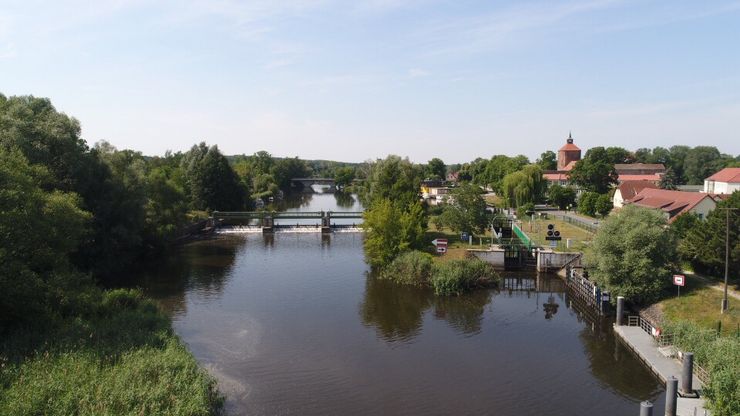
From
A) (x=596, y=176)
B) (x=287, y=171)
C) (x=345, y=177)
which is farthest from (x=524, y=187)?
(x=287, y=171)

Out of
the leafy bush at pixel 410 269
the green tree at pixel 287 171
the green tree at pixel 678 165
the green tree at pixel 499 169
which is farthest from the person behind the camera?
the green tree at pixel 287 171

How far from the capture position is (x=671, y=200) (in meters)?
58.3

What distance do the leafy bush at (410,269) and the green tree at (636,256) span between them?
12.3 meters

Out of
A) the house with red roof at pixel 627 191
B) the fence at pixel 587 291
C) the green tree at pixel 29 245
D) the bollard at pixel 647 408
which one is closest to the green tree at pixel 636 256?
the fence at pixel 587 291

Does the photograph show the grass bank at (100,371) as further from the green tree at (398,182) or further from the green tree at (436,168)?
the green tree at (436,168)

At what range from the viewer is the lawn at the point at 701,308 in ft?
86.1

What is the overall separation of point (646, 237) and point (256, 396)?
2365cm

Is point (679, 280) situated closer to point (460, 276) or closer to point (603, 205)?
point (460, 276)

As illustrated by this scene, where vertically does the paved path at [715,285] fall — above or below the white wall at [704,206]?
below

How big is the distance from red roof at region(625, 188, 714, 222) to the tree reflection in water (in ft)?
82.2

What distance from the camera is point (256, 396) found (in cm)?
2147

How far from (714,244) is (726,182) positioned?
1976 inches

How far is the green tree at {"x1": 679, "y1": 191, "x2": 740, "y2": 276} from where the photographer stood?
30344 millimetres

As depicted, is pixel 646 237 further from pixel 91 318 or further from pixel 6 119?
pixel 6 119
